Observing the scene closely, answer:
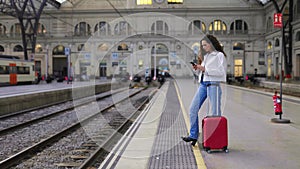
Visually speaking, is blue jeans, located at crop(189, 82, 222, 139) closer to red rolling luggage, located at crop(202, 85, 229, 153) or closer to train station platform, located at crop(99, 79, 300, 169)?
red rolling luggage, located at crop(202, 85, 229, 153)

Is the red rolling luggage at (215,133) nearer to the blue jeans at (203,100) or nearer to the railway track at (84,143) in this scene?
the blue jeans at (203,100)

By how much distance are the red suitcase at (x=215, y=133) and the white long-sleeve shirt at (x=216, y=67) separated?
0.78m

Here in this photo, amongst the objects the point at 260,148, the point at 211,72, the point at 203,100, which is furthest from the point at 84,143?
the point at 260,148

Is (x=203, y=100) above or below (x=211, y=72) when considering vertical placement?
below

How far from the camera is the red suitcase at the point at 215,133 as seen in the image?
279 inches

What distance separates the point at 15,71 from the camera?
42.1 metres

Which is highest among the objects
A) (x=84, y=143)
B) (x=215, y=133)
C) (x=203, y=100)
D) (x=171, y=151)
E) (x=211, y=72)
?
(x=211, y=72)

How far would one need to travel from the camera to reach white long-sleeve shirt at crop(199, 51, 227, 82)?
7.03 m

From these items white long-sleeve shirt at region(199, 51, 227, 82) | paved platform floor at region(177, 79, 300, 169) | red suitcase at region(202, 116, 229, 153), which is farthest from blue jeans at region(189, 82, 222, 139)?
paved platform floor at region(177, 79, 300, 169)

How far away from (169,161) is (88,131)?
5.93 meters

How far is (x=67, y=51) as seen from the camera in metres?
48.8

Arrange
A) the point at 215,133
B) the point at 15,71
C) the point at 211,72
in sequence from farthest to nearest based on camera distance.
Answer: the point at 15,71 < the point at 215,133 < the point at 211,72

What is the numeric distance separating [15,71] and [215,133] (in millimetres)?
38893

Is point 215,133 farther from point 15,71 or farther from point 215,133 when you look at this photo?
point 15,71
